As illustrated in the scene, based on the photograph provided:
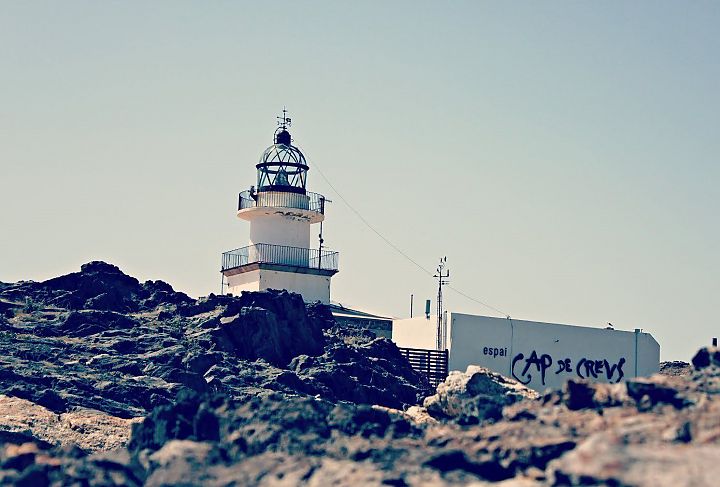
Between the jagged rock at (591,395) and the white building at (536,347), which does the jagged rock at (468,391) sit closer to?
the white building at (536,347)

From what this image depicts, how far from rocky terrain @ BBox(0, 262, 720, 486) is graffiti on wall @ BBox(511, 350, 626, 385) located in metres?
4.33

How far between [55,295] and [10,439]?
54.1ft

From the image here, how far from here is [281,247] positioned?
51.0 meters

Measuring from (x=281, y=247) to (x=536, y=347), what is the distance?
10.7m

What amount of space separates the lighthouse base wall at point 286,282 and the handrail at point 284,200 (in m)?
2.63

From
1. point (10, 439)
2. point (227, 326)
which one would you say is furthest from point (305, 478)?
point (227, 326)

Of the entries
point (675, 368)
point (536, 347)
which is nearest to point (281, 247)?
point (536, 347)

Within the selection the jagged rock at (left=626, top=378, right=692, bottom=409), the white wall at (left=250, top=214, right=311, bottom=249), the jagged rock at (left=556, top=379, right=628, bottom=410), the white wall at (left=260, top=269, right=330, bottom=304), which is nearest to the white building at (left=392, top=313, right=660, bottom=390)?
the white wall at (left=260, top=269, right=330, bottom=304)

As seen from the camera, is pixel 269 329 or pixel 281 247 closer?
pixel 269 329

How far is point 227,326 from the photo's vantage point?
45.4 metres

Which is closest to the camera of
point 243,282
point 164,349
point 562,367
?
point 164,349

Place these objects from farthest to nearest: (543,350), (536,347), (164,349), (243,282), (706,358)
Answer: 1. (243,282)
2. (543,350)
3. (536,347)
4. (164,349)
5. (706,358)

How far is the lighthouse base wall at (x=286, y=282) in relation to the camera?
50281mm

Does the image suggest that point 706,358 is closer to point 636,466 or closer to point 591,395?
point 591,395
